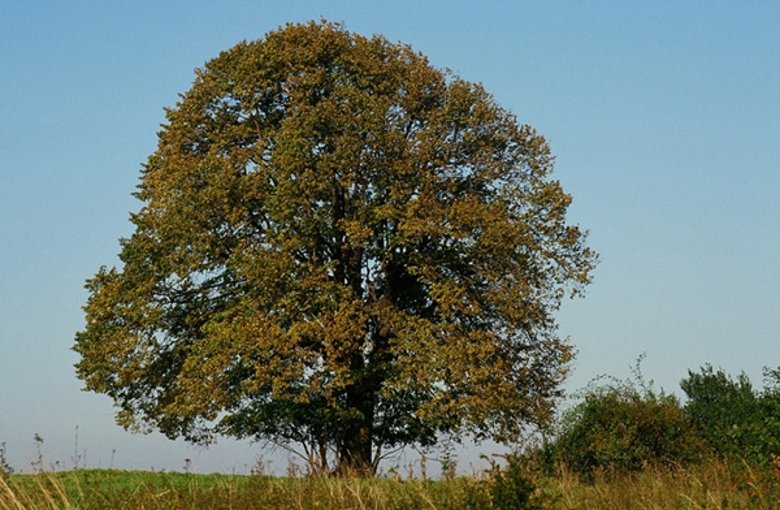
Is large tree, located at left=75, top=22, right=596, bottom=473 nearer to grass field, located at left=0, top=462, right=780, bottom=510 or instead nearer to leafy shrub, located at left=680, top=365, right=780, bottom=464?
leafy shrub, located at left=680, top=365, right=780, bottom=464

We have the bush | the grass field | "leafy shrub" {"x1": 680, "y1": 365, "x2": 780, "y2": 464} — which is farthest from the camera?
the bush

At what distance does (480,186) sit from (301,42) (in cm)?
656

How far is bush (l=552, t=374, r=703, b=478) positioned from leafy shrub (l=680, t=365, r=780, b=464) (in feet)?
3.31

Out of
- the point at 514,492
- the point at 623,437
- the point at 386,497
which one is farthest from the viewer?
the point at 623,437

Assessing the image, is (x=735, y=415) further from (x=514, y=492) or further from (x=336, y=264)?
(x=514, y=492)

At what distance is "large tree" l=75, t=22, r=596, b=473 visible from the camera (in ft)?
87.3

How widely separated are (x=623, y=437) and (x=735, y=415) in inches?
170

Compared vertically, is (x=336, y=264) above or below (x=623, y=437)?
above

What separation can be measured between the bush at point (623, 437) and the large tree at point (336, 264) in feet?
5.87

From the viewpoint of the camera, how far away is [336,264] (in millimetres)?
28344

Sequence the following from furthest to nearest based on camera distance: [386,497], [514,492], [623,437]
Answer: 1. [623,437]
2. [386,497]
3. [514,492]

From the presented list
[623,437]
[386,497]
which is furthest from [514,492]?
[623,437]

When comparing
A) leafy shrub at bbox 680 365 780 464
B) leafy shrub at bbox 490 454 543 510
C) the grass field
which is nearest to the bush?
leafy shrub at bbox 680 365 780 464

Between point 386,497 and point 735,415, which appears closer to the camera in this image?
point 386,497
